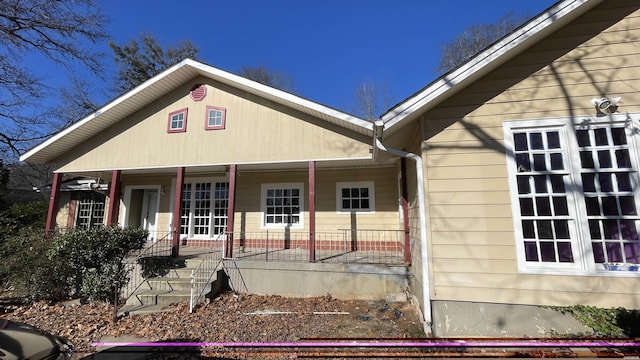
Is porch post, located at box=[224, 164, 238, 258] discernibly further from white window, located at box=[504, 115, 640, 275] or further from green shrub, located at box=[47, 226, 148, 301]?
white window, located at box=[504, 115, 640, 275]

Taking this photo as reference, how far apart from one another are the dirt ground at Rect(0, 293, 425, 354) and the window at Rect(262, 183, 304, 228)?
374 centimetres

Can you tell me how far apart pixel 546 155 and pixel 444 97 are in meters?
1.86

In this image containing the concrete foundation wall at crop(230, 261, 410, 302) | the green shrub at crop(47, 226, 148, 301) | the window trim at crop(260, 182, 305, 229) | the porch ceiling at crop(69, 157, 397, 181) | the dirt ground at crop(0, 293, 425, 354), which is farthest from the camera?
the window trim at crop(260, 182, 305, 229)

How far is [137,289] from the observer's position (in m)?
7.37

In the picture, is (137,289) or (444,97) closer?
(444,97)

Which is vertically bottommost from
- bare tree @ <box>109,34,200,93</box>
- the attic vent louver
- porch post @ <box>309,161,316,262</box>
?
porch post @ <box>309,161,316,262</box>

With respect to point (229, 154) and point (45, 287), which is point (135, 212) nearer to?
point (45, 287)

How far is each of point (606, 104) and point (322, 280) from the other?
650cm

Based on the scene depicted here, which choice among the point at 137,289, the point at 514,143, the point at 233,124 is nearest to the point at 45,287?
the point at 137,289

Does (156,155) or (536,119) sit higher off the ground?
(156,155)

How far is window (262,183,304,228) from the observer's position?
10.8 meters

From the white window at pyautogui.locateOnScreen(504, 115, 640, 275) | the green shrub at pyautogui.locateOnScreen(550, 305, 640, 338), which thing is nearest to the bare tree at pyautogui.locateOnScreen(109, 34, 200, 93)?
the white window at pyautogui.locateOnScreen(504, 115, 640, 275)

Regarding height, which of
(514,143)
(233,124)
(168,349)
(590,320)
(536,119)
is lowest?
(168,349)

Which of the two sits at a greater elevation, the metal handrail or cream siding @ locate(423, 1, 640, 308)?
cream siding @ locate(423, 1, 640, 308)
